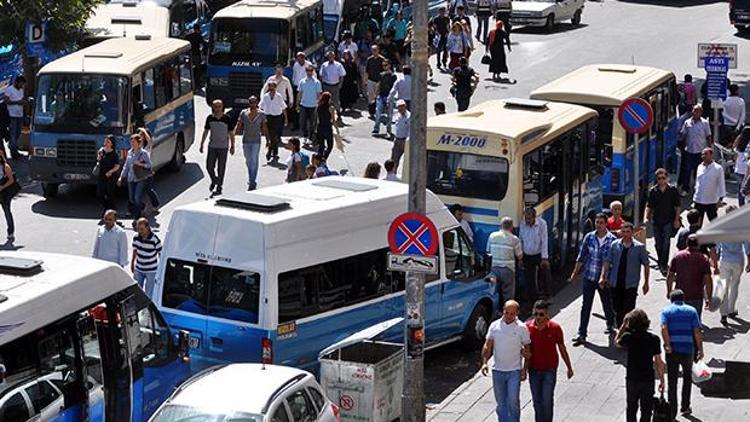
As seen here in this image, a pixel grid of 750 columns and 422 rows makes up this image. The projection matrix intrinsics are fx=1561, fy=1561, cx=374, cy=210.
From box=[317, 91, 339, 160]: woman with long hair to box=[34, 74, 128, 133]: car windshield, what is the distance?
3859 millimetres

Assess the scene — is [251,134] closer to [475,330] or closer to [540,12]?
[475,330]

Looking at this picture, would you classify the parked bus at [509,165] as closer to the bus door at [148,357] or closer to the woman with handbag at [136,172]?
A: the woman with handbag at [136,172]

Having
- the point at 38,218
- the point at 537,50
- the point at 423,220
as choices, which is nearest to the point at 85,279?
the point at 423,220

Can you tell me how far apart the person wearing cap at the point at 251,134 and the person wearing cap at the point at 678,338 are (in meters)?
12.6

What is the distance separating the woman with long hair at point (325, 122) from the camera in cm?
2859

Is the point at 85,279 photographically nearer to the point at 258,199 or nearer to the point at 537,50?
the point at 258,199

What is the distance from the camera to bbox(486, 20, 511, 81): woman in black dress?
3722 cm

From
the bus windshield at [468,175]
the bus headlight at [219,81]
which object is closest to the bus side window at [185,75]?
the bus headlight at [219,81]

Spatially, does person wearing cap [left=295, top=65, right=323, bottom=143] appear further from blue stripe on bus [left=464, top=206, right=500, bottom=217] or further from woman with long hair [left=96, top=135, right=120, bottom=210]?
blue stripe on bus [left=464, top=206, right=500, bottom=217]

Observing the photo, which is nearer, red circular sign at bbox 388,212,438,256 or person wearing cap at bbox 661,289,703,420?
red circular sign at bbox 388,212,438,256

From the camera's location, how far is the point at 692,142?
1062 inches

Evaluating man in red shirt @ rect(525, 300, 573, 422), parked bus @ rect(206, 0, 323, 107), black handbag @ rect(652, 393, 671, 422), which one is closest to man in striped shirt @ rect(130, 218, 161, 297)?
man in red shirt @ rect(525, 300, 573, 422)

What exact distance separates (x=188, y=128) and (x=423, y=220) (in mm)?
15039

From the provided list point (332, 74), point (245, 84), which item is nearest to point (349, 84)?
point (332, 74)
